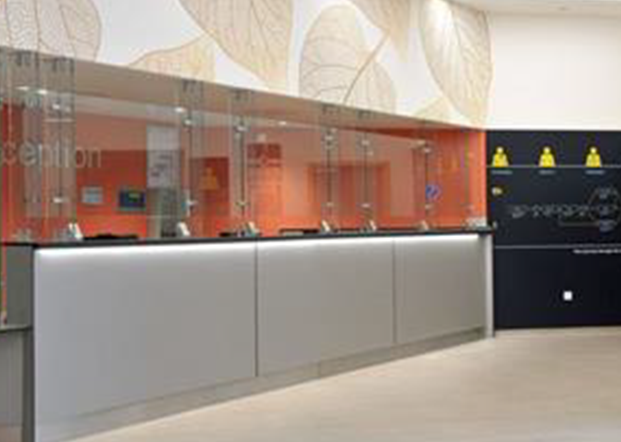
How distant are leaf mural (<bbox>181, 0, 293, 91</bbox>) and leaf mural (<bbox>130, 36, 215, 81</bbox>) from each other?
153 mm

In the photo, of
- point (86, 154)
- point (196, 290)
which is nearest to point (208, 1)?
point (86, 154)

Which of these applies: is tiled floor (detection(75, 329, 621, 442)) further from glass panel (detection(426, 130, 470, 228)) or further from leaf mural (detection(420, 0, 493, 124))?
leaf mural (detection(420, 0, 493, 124))

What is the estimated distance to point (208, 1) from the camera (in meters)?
8.24

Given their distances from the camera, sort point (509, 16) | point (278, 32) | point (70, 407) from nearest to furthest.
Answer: point (70, 407) < point (278, 32) < point (509, 16)

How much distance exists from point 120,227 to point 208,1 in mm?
1863

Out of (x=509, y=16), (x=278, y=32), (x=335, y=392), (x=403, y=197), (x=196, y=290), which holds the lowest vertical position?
(x=335, y=392)

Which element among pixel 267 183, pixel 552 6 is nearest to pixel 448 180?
pixel 552 6

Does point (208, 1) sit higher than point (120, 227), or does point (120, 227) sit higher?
point (208, 1)

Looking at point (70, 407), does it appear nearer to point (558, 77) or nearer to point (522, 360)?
point (522, 360)

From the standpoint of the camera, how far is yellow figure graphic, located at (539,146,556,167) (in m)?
12.7

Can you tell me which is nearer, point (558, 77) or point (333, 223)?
point (333, 223)

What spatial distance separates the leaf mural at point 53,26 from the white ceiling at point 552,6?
231 inches

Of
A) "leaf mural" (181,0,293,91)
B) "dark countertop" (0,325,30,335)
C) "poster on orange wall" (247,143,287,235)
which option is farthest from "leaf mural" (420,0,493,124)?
"dark countertop" (0,325,30,335)

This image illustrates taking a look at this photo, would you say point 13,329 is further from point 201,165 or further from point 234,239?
point 201,165
